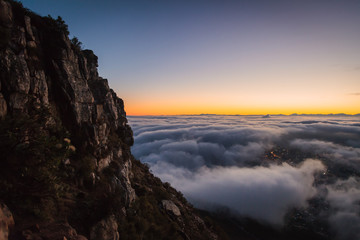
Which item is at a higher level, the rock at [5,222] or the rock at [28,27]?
the rock at [28,27]

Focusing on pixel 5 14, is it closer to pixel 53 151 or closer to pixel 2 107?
pixel 2 107

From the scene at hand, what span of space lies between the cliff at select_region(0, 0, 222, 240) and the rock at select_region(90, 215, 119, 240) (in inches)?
2.6

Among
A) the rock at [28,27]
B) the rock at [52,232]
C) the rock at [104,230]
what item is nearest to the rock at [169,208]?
the rock at [104,230]

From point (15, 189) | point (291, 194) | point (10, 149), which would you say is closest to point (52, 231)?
point (15, 189)

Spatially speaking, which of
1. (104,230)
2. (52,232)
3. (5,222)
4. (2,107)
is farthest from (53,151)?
(104,230)

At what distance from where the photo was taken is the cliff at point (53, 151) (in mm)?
8734

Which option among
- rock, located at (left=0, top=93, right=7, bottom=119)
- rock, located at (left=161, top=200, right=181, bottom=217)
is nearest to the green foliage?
rock, located at (left=0, top=93, right=7, bottom=119)

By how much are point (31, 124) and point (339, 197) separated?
232975 millimetres

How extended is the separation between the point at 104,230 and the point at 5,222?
6327mm

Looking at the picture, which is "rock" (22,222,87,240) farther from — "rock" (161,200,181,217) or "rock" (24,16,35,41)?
"rock" (161,200,181,217)

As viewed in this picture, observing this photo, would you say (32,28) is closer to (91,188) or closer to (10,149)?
(10,149)

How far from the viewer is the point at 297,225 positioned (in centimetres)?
11444

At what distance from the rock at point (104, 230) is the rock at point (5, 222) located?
5.08 metres

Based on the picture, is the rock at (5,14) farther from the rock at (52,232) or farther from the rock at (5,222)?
the rock at (52,232)
